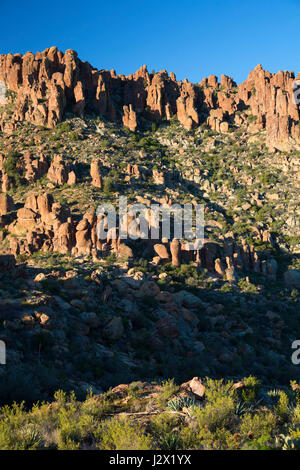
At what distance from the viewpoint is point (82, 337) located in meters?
14.2

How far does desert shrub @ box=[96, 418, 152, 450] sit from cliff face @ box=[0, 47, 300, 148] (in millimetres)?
42543

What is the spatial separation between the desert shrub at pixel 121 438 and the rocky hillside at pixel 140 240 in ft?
10.8

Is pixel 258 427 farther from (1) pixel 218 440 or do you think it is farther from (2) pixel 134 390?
(2) pixel 134 390

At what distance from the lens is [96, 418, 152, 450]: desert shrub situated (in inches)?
238

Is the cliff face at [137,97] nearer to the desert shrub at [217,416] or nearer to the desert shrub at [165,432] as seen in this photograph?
the desert shrub at [165,432]

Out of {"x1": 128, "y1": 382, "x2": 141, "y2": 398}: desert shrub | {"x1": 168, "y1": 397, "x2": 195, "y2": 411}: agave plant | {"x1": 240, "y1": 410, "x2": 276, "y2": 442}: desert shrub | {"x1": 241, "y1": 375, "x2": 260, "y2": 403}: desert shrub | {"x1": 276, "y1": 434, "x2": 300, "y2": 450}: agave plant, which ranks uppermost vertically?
{"x1": 276, "y1": 434, "x2": 300, "y2": 450}: agave plant

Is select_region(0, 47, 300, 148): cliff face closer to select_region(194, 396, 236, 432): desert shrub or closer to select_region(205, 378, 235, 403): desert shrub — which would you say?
select_region(205, 378, 235, 403): desert shrub

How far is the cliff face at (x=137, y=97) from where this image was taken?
46.1 m

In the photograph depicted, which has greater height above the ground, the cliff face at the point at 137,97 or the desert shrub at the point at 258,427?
the cliff face at the point at 137,97

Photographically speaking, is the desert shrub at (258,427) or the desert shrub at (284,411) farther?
the desert shrub at (284,411)

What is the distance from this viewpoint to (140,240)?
2620cm

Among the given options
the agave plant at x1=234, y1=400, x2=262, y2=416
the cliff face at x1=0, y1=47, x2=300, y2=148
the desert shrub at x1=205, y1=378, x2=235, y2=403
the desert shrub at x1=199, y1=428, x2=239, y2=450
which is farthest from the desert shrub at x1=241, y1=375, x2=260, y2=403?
the cliff face at x1=0, y1=47, x2=300, y2=148

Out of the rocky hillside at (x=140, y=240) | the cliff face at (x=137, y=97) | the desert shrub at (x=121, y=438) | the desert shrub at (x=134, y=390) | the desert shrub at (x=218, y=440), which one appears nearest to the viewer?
the desert shrub at (x=121, y=438)

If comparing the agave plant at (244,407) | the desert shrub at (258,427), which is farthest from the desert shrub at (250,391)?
the desert shrub at (258,427)
